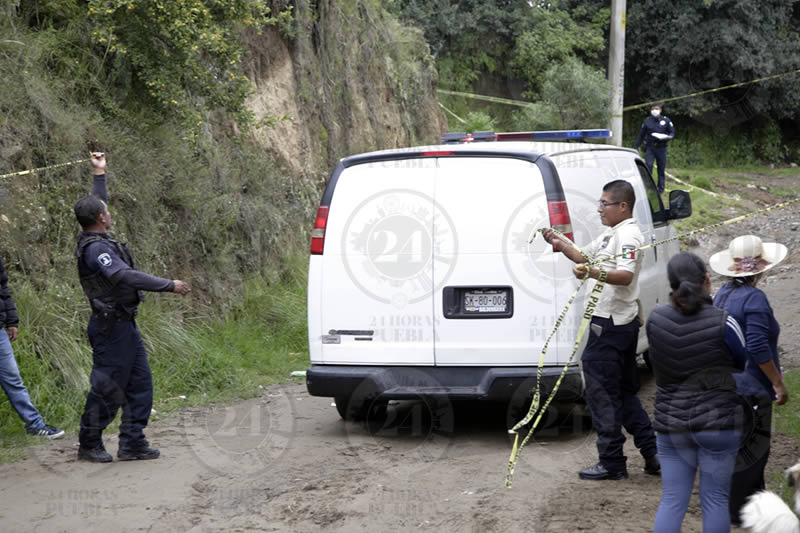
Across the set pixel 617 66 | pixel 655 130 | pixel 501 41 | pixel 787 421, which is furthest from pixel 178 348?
pixel 501 41

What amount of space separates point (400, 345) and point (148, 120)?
4.64 metres

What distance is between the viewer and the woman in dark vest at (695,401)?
172 inches

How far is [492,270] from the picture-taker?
6.83 meters

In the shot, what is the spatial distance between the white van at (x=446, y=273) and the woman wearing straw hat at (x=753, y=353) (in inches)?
71.8

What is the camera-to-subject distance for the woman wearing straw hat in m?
4.79

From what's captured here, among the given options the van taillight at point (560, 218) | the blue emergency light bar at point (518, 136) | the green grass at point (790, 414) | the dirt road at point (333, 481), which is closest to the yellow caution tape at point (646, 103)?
the blue emergency light bar at point (518, 136)

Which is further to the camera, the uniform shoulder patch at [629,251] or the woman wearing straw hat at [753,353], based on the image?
the uniform shoulder patch at [629,251]

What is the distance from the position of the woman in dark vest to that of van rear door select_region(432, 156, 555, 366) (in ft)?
7.32

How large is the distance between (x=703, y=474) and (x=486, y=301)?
2.68m

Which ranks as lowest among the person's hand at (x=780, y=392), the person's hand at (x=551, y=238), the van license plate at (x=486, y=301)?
the person's hand at (x=780, y=392)

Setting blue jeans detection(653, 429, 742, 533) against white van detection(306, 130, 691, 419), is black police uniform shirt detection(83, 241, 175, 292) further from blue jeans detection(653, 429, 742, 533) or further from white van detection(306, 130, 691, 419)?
blue jeans detection(653, 429, 742, 533)

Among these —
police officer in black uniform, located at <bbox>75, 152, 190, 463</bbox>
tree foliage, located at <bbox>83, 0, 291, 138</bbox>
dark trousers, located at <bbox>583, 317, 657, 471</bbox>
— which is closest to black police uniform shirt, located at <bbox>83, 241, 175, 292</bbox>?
police officer in black uniform, located at <bbox>75, 152, 190, 463</bbox>

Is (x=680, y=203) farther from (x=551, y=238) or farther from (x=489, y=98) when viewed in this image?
(x=489, y=98)

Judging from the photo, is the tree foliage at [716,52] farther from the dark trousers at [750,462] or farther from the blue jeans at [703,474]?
the blue jeans at [703,474]
